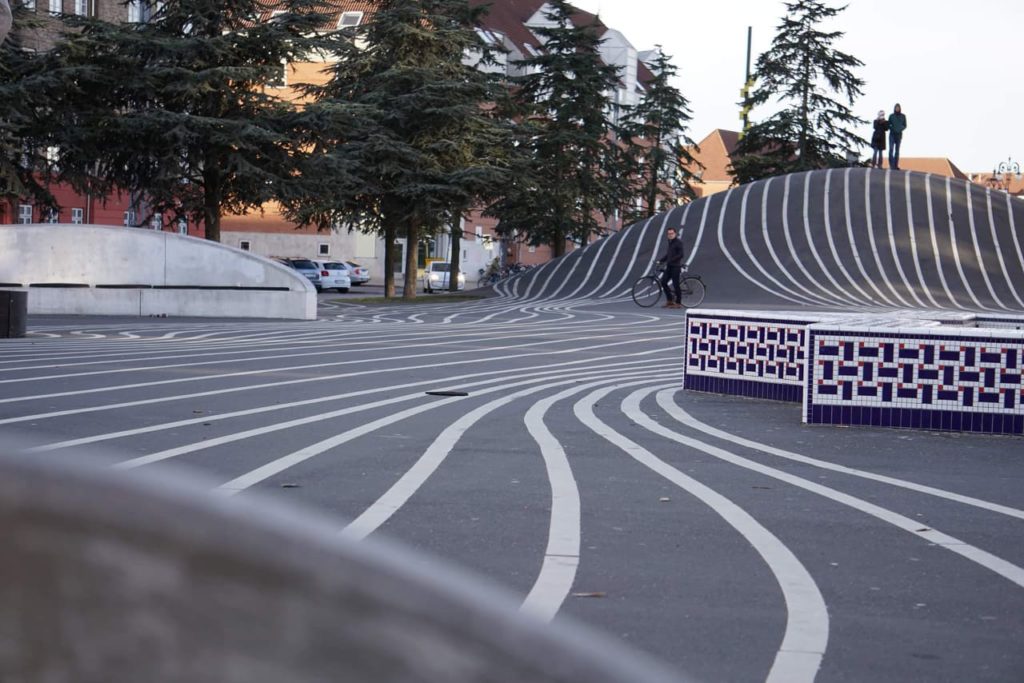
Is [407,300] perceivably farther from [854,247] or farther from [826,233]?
[854,247]

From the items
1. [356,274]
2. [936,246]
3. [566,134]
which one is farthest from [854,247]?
[356,274]

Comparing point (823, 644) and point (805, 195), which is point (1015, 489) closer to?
point (823, 644)

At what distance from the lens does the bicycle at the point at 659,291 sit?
34.4 m

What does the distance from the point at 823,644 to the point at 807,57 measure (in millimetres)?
73176

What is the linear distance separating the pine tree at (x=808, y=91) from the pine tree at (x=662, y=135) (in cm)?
329

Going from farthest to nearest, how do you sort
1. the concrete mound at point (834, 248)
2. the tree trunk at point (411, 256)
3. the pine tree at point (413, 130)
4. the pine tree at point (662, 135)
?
the pine tree at point (662, 135), the tree trunk at point (411, 256), the pine tree at point (413, 130), the concrete mound at point (834, 248)

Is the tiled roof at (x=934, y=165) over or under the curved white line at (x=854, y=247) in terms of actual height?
over

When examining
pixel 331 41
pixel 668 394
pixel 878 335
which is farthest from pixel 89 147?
pixel 878 335

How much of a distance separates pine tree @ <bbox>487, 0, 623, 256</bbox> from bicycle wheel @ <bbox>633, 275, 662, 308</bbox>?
2093cm

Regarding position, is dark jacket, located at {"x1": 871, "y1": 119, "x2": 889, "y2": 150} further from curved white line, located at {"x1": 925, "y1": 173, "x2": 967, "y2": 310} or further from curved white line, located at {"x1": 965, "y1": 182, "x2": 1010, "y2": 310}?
curved white line, located at {"x1": 965, "y1": 182, "x2": 1010, "y2": 310}

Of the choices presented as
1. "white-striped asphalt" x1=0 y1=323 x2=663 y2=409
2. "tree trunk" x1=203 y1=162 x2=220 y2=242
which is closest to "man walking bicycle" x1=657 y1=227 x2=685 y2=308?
"white-striped asphalt" x1=0 y1=323 x2=663 y2=409

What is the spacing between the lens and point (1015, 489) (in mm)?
8234

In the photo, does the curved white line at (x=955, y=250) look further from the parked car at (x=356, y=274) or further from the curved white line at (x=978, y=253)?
the parked car at (x=356, y=274)

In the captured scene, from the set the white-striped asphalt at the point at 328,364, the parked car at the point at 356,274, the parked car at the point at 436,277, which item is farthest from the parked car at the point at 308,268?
Result: the white-striped asphalt at the point at 328,364
